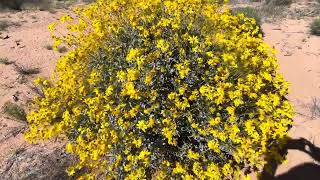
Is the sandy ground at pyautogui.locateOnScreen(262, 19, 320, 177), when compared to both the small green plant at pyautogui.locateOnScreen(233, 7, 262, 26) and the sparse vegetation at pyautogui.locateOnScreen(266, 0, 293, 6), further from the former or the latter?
the sparse vegetation at pyautogui.locateOnScreen(266, 0, 293, 6)

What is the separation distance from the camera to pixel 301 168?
5297mm

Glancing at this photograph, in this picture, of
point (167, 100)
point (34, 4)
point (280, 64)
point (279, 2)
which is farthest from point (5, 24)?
point (279, 2)

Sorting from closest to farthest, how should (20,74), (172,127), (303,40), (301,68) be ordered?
(172,127) → (20,74) → (301,68) → (303,40)

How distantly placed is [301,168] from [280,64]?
3065 millimetres

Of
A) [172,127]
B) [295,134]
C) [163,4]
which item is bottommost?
[295,134]

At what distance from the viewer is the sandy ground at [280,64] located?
222 inches

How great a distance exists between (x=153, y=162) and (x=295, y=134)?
2.48 meters

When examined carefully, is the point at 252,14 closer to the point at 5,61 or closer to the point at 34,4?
the point at 5,61

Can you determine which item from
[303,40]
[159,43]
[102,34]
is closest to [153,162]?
[159,43]

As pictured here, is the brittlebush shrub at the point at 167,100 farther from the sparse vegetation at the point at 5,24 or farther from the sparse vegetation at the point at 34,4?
the sparse vegetation at the point at 34,4

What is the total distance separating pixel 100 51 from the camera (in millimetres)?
4836

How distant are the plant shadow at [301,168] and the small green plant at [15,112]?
3372 mm

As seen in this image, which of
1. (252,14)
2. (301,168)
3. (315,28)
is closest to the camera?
(301,168)

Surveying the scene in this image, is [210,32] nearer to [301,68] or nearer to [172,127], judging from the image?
[172,127]
